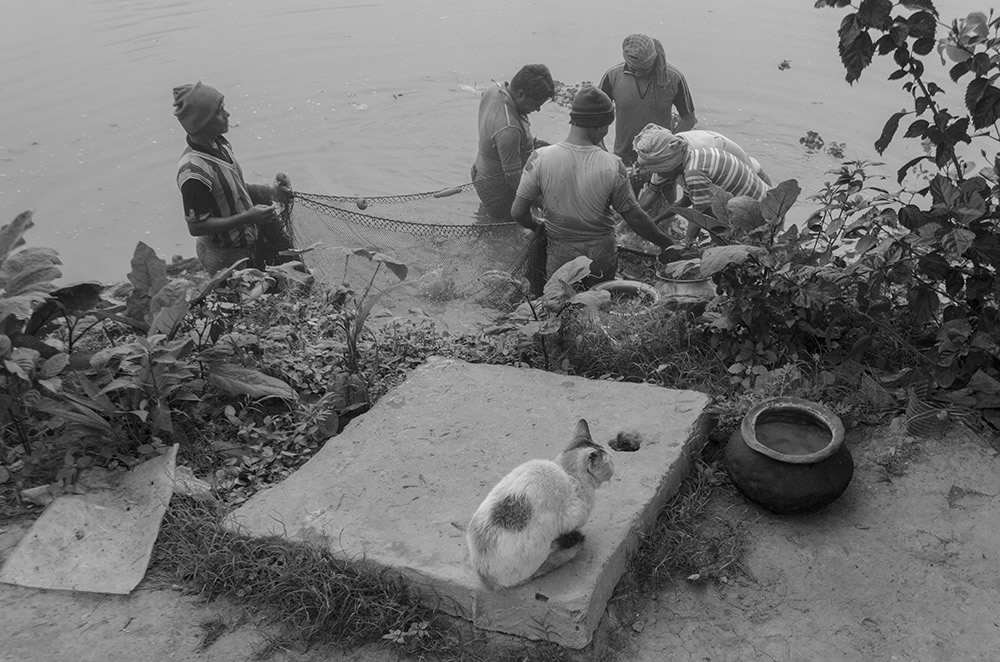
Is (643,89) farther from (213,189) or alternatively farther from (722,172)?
(213,189)

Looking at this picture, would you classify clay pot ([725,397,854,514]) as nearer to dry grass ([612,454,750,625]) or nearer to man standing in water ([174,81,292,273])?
dry grass ([612,454,750,625])

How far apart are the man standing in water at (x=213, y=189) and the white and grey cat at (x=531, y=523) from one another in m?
Result: 3.97

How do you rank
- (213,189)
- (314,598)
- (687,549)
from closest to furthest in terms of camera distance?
(314,598) → (687,549) → (213,189)

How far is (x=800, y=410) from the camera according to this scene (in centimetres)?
427

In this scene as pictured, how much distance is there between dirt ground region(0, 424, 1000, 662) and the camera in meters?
3.54

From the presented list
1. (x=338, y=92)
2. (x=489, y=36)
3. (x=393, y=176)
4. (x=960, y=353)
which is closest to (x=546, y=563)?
(x=960, y=353)

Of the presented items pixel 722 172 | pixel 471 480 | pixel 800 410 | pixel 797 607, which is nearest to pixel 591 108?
pixel 722 172

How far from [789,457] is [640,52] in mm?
5748

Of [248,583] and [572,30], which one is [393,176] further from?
[248,583]

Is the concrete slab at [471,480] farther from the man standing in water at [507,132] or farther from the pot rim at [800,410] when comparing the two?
the man standing in water at [507,132]

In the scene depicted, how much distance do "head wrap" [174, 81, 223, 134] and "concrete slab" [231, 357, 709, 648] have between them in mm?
2598

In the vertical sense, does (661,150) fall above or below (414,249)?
above

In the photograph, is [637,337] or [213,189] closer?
[637,337]

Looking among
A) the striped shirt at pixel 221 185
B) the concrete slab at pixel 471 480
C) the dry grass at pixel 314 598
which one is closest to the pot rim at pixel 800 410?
the concrete slab at pixel 471 480
